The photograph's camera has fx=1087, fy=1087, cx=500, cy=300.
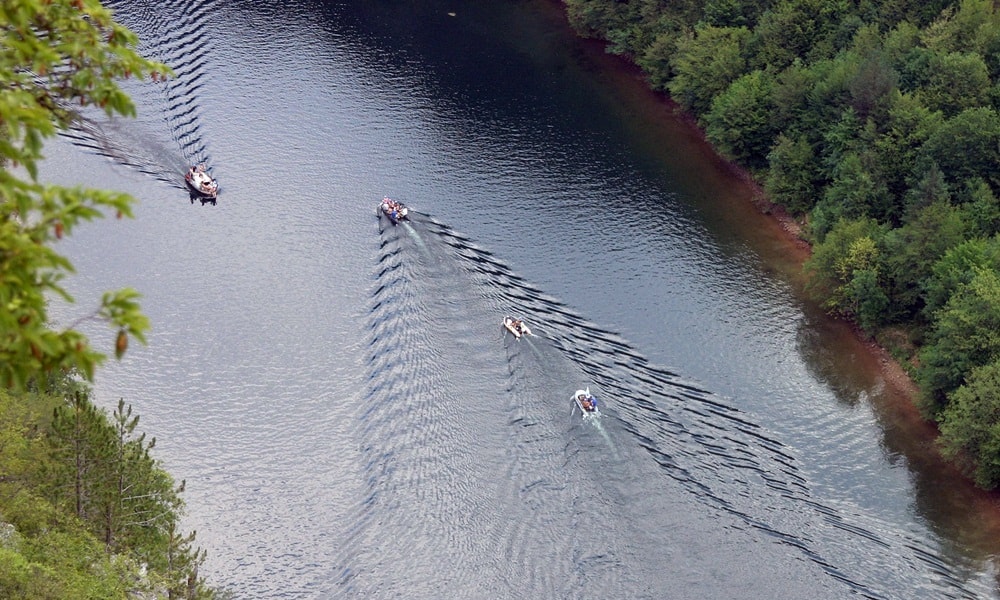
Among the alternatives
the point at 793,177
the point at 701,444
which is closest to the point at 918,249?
the point at 793,177

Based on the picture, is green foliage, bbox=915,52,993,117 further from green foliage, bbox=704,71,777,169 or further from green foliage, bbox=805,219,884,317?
green foliage, bbox=704,71,777,169

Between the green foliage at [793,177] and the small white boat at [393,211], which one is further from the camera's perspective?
the green foliage at [793,177]

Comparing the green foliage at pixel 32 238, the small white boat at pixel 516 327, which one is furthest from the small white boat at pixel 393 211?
the green foliage at pixel 32 238

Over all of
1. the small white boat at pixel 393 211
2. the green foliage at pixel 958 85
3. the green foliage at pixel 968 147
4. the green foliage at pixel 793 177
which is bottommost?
the small white boat at pixel 393 211

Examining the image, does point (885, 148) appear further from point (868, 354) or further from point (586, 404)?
point (586, 404)

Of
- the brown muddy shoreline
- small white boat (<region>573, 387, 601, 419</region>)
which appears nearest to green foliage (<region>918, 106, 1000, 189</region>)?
the brown muddy shoreline

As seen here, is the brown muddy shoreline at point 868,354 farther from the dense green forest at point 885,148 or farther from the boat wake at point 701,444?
the boat wake at point 701,444

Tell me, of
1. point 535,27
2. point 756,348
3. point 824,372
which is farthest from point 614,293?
point 535,27
